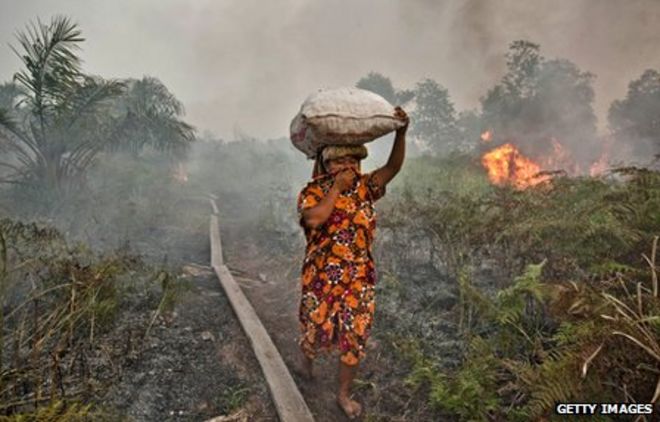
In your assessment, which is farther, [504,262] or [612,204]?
[504,262]

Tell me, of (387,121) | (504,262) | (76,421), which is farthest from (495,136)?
(76,421)

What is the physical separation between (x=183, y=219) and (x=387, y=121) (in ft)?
31.4

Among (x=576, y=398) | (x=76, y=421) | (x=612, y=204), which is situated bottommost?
(x=76, y=421)

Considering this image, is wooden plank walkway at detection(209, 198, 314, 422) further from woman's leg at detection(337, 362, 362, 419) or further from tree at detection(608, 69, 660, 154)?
tree at detection(608, 69, 660, 154)

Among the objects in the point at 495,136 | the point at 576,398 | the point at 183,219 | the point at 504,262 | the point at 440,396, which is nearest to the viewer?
the point at 576,398

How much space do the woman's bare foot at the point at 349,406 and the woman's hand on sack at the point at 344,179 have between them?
4.92 ft

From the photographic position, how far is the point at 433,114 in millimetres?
41656

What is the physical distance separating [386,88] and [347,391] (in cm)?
4102

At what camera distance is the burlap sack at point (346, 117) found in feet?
8.12

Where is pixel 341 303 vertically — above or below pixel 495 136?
below

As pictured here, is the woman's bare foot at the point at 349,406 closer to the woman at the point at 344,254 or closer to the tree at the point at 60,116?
the woman at the point at 344,254

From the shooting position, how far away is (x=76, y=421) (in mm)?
2186

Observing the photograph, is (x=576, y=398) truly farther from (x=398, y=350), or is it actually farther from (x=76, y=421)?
(x=76, y=421)

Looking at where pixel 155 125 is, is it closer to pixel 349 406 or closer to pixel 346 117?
pixel 346 117
